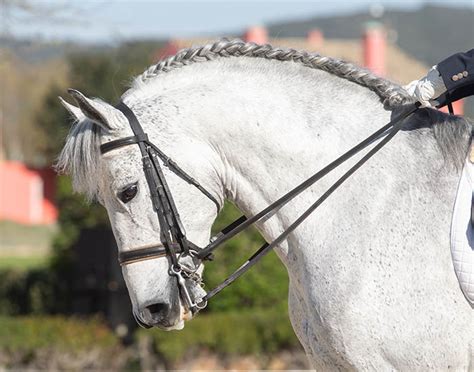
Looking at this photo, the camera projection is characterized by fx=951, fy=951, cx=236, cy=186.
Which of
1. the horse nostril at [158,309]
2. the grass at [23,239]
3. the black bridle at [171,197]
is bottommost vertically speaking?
the grass at [23,239]

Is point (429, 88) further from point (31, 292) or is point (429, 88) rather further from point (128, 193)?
point (31, 292)

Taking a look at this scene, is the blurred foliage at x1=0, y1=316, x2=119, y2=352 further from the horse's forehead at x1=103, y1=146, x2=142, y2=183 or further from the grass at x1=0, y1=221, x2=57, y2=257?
the grass at x1=0, y1=221, x2=57, y2=257

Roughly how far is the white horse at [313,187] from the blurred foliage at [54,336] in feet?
26.5

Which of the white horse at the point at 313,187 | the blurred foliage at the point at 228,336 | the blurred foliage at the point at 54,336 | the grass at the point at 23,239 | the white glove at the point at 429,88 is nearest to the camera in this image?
the white horse at the point at 313,187

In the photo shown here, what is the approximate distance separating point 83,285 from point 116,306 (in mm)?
1291

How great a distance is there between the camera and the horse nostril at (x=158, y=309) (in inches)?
161

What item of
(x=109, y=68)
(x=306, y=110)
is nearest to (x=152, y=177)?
(x=306, y=110)

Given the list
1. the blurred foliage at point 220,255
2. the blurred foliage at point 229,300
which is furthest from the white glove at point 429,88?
the blurred foliage at point 229,300

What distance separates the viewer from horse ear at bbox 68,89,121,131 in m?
4.00

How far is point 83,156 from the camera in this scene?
13.5ft

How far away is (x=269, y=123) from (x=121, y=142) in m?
0.65

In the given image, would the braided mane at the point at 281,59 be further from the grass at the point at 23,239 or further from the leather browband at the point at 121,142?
the grass at the point at 23,239

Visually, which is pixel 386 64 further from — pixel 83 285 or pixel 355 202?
pixel 355 202

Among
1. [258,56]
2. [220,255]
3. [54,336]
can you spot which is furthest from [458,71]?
[54,336]
